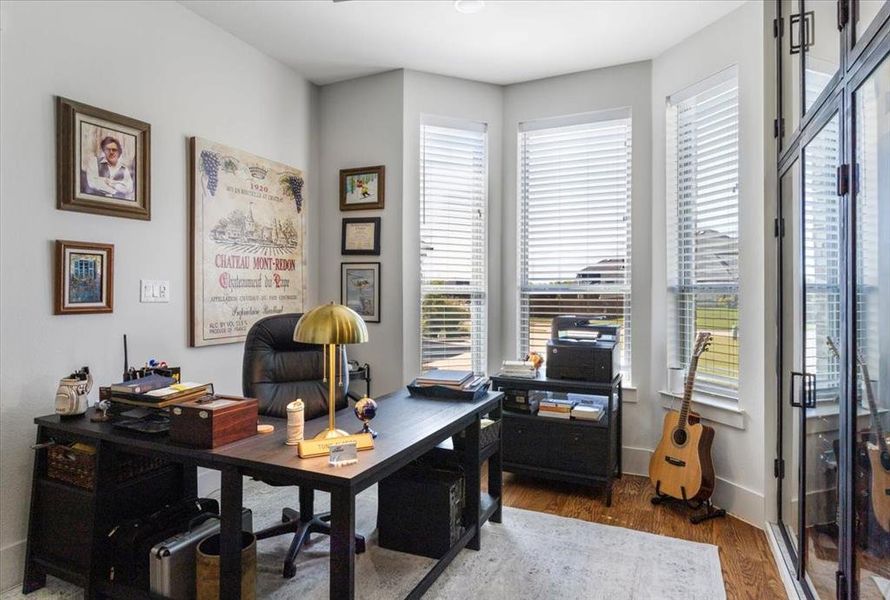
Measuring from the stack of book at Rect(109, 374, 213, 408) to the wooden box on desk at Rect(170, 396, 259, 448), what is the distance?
0.12 m

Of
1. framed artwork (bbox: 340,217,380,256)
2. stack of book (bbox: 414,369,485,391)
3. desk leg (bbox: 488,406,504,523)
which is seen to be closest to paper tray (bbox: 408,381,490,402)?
stack of book (bbox: 414,369,485,391)

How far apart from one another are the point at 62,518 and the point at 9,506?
32 centimetres

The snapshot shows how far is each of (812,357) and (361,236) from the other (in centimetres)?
287

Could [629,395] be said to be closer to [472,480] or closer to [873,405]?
[472,480]

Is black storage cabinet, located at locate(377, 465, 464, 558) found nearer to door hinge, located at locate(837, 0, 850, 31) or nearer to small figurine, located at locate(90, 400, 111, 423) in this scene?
small figurine, located at locate(90, 400, 111, 423)

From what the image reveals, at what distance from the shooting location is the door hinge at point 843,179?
157 cm

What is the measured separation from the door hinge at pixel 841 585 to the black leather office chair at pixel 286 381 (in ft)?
6.13

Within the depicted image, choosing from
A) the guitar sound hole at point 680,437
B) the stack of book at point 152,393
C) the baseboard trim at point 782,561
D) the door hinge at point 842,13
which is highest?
the door hinge at point 842,13

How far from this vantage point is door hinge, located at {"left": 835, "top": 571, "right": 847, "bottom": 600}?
1.60m

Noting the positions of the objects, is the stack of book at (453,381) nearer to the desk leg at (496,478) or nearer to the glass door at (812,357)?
the desk leg at (496,478)

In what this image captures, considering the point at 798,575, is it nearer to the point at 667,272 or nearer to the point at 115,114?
the point at 667,272

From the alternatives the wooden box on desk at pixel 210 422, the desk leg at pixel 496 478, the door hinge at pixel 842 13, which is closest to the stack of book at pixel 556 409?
the desk leg at pixel 496 478

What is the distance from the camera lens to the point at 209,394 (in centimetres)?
210

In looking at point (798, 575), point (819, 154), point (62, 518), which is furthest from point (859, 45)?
point (62, 518)
